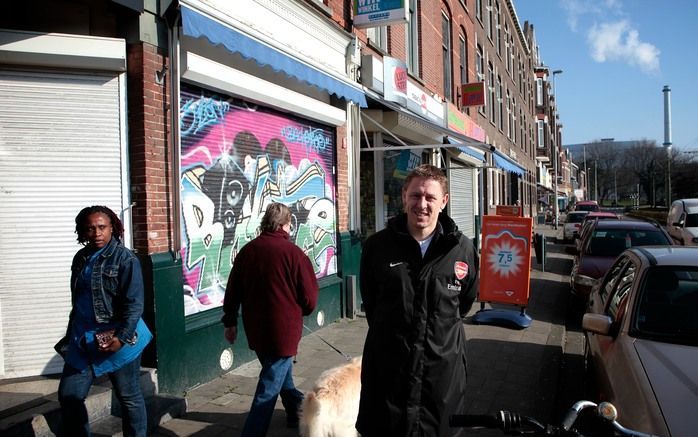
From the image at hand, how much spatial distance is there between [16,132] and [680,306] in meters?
5.52

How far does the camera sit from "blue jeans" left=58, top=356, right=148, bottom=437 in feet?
10.8

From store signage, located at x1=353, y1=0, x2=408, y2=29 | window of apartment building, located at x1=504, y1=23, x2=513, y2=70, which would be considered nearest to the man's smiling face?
store signage, located at x1=353, y1=0, x2=408, y2=29

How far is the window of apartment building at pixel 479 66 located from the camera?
20.5 m

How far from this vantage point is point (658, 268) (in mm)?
4082

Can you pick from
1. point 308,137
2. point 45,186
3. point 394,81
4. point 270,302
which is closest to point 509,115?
point 394,81

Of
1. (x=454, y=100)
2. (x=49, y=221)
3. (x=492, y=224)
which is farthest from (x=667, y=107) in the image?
(x=49, y=221)

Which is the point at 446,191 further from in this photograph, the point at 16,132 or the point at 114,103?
the point at 16,132

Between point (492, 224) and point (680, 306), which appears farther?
point (492, 224)

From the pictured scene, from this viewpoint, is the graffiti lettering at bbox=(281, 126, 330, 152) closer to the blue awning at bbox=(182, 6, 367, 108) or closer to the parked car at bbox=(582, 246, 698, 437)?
the blue awning at bbox=(182, 6, 367, 108)

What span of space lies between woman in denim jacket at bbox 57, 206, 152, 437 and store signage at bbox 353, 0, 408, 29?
22.5 ft

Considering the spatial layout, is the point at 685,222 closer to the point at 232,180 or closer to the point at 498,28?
the point at 498,28

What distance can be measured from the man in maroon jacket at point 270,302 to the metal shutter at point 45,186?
5.84ft

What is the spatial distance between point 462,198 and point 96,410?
14504 mm

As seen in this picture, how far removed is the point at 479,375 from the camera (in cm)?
576
